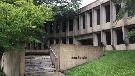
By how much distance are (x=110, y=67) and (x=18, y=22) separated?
6.24 meters

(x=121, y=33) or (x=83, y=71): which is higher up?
(x=121, y=33)

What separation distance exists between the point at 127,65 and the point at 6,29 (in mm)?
7617

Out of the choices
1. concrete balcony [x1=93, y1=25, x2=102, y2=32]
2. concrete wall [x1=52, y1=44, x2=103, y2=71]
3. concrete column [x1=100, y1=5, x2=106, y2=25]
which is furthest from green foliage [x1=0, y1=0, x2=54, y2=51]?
concrete balcony [x1=93, y1=25, x2=102, y2=32]

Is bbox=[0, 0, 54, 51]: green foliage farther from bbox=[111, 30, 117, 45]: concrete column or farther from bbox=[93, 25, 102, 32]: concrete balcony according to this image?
bbox=[93, 25, 102, 32]: concrete balcony

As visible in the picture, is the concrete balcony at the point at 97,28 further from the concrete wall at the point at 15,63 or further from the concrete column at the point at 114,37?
the concrete wall at the point at 15,63

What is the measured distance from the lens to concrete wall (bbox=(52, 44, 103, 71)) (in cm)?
2444

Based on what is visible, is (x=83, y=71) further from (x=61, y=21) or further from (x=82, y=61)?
(x=61, y=21)

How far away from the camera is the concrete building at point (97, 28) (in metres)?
30.9

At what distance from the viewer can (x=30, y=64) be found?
27.3 m

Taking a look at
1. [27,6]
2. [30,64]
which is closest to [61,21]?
[30,64]

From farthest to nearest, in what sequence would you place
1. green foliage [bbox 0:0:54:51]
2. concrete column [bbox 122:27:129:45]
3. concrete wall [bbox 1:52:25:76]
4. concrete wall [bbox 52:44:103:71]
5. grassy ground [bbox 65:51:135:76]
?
concrete column [bbox 122:27:129:45], concrete wall [bbox 52:44:103:71], concrete wall [bbox 1:52:25:76], grassy ground [bbox 65:51:135:76], green foliage [bbox 0:0:54:51]

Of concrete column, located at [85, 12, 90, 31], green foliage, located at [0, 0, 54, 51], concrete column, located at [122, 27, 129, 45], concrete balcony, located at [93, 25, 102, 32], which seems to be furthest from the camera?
concrete column, located at [85, 12, 90, 31]

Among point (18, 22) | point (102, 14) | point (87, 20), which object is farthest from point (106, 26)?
point (18, 22)

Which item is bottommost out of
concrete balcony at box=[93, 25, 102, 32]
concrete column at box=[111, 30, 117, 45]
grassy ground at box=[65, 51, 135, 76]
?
grassy ground at box=[65, 51, 135, 76]
